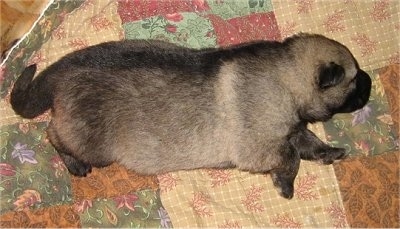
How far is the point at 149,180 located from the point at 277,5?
1199mm

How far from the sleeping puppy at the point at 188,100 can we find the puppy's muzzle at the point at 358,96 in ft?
0.08

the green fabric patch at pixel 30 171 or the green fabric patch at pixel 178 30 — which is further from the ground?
the green fabric patch at pixel 178 30

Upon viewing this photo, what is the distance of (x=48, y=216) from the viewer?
9.23 feet

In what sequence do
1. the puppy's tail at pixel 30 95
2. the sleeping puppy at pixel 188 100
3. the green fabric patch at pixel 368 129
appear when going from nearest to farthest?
1. the sleeping puppy at pixel 188 100
2. the puppy's tail at pixel 30 95
3. the green fabric patch at pixel 368 129

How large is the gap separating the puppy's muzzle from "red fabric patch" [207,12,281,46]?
1.87ft

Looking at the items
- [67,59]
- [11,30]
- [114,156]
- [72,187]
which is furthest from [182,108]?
[11,30]

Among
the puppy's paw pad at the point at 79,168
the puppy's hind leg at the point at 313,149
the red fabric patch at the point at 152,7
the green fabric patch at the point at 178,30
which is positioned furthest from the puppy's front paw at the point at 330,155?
the puppy's paw pad at the point at 79,168

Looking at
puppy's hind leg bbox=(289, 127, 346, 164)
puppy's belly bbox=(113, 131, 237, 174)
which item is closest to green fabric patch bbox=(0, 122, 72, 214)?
A: puppy's belly bbox=(113, 131, 237, 174)

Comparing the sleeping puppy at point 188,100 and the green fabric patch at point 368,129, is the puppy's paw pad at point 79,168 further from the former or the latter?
the green fabric patch at point 368,129

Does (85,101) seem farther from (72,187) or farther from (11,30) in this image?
(11,30)

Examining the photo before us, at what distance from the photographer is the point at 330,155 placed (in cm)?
290

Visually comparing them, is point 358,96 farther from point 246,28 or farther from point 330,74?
point 246,28

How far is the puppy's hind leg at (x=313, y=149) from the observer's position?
289 cm

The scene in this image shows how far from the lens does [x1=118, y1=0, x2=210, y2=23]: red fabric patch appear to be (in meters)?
3.09
